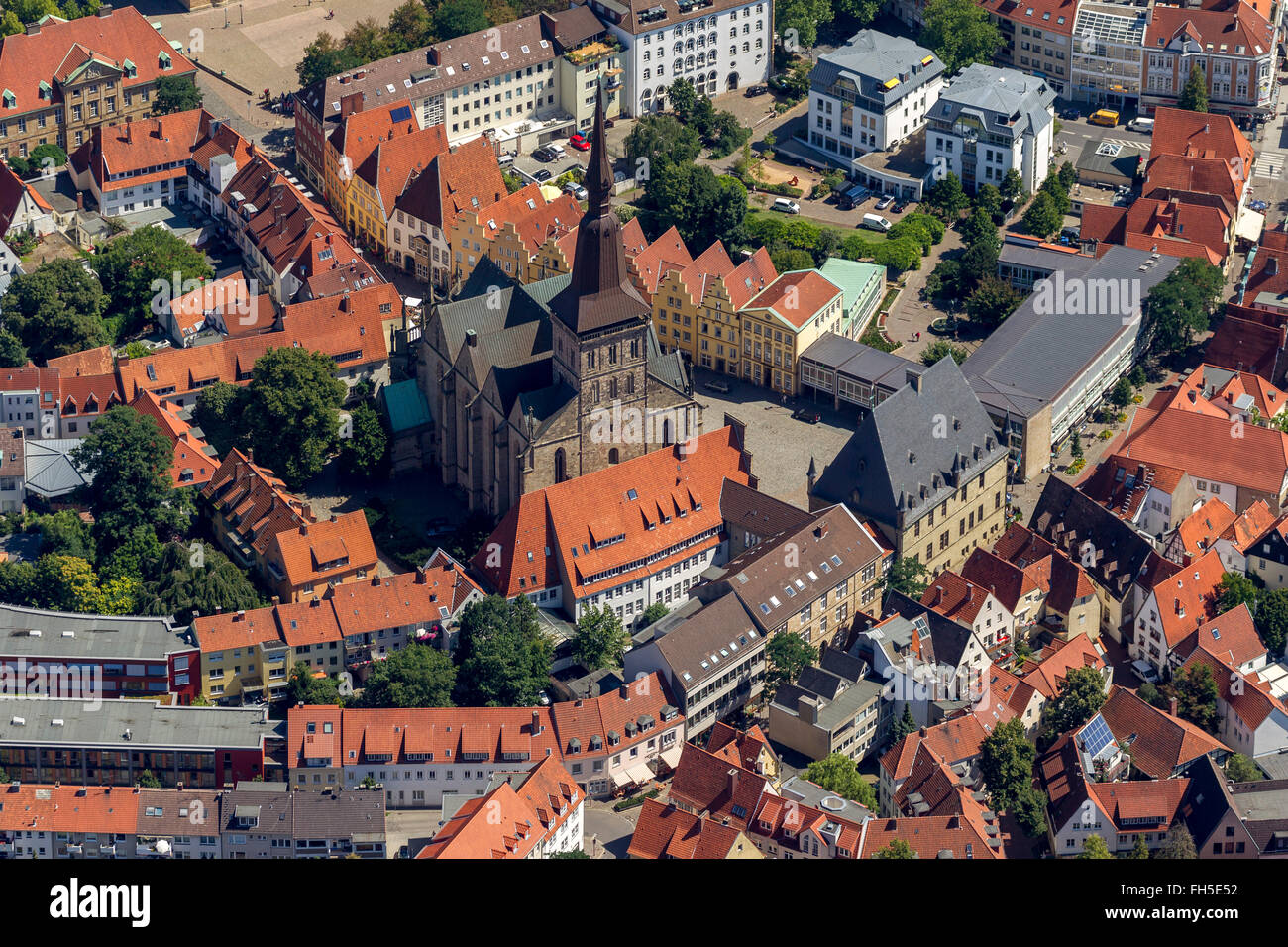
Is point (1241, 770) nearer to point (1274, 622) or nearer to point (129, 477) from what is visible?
point (1274, 622)

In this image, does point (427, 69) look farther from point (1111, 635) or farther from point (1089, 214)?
point (1111, 635)

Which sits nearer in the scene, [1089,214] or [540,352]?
[540,352]

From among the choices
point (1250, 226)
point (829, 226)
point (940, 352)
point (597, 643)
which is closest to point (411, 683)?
point (597, 643)

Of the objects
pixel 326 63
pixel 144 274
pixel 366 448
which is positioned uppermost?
pixel 326 63

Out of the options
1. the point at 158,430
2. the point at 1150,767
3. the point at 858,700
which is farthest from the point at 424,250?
the point at 1150,767

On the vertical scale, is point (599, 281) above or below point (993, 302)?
above

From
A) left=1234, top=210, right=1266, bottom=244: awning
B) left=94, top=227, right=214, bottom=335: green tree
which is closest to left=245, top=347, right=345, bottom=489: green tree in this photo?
left=94, top=227, right=214, bottom=335: green tree
